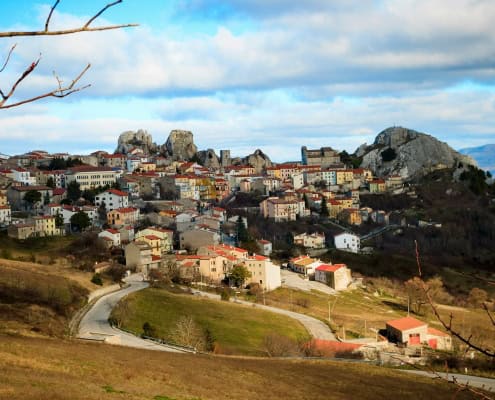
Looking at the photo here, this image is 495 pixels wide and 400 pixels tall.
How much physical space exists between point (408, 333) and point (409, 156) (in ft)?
361

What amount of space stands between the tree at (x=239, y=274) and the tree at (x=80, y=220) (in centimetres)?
2682

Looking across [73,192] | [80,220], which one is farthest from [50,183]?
[80,220]

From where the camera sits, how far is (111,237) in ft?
250

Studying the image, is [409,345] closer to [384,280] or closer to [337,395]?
[337,395]

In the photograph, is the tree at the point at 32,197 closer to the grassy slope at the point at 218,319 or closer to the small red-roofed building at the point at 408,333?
the grassy slope at the point at 218,319

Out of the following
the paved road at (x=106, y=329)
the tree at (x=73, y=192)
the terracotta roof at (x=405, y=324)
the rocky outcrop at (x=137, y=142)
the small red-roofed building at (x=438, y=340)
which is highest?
the rocky outcrop at (x=137, y=142)

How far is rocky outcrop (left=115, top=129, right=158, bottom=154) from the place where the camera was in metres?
153

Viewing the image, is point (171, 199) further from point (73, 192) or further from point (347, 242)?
point (347, 242)

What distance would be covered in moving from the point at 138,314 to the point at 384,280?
44.0 meters

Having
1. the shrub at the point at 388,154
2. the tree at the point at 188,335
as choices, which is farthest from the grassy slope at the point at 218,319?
the shrub at the point at 388,154

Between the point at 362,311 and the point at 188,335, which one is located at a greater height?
the point at 188,335

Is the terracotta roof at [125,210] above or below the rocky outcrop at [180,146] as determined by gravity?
below

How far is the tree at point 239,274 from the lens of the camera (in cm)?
6519

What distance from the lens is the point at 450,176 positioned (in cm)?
13700
